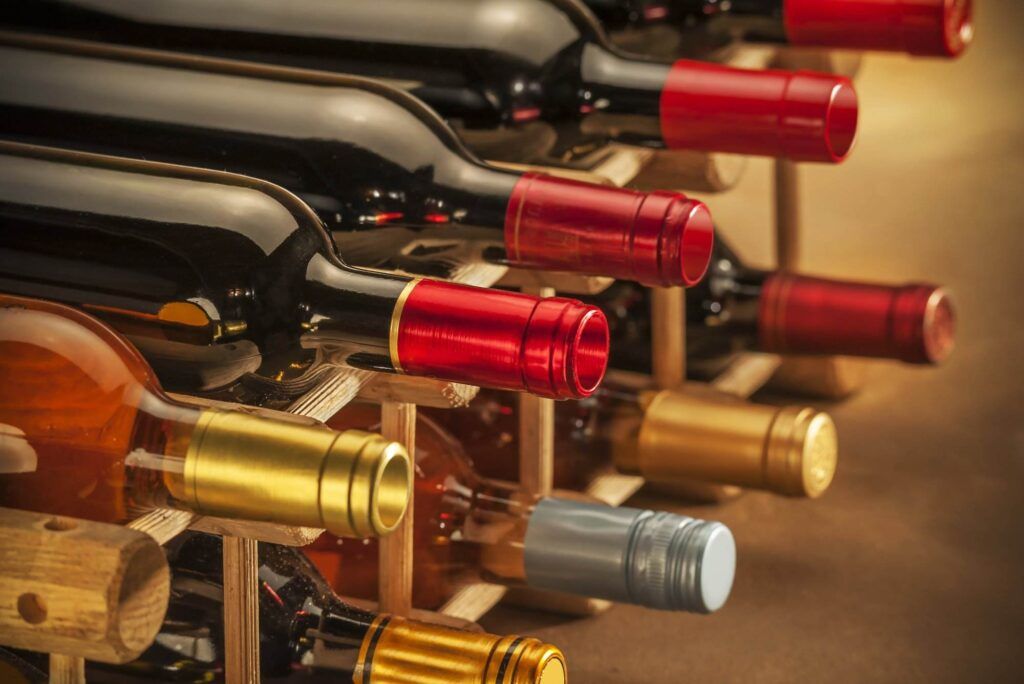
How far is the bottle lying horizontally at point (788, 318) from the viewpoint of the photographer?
3.08 feet

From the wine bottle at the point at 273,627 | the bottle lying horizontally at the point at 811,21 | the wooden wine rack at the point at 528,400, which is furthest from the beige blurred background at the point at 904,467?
the bottle lying horizontally at the point at 811,21

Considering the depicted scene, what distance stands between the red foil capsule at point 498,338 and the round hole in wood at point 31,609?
15 cm

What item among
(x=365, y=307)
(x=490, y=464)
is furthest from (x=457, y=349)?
(x=490, y=464)

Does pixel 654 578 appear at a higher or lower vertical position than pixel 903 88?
lower

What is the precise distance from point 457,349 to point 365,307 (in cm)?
5

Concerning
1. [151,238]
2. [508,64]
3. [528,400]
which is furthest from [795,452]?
[151,238]

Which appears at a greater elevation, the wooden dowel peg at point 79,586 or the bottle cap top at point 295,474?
the bottle cap top at point 295,474

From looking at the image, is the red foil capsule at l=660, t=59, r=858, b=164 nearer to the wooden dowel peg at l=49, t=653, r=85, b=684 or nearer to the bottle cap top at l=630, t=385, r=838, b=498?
the bottle cap top at l=630, t=385, r=838, b=498

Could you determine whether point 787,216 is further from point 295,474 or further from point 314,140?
point 295,474

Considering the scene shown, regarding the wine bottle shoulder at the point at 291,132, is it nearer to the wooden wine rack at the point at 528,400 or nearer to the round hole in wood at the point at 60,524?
the wooden wine rack at the point at 528,400

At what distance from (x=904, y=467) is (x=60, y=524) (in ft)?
2.10

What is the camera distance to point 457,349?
0.57 meters

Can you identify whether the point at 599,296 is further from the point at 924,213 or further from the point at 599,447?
the point at 924,213

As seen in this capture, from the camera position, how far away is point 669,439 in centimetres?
84
